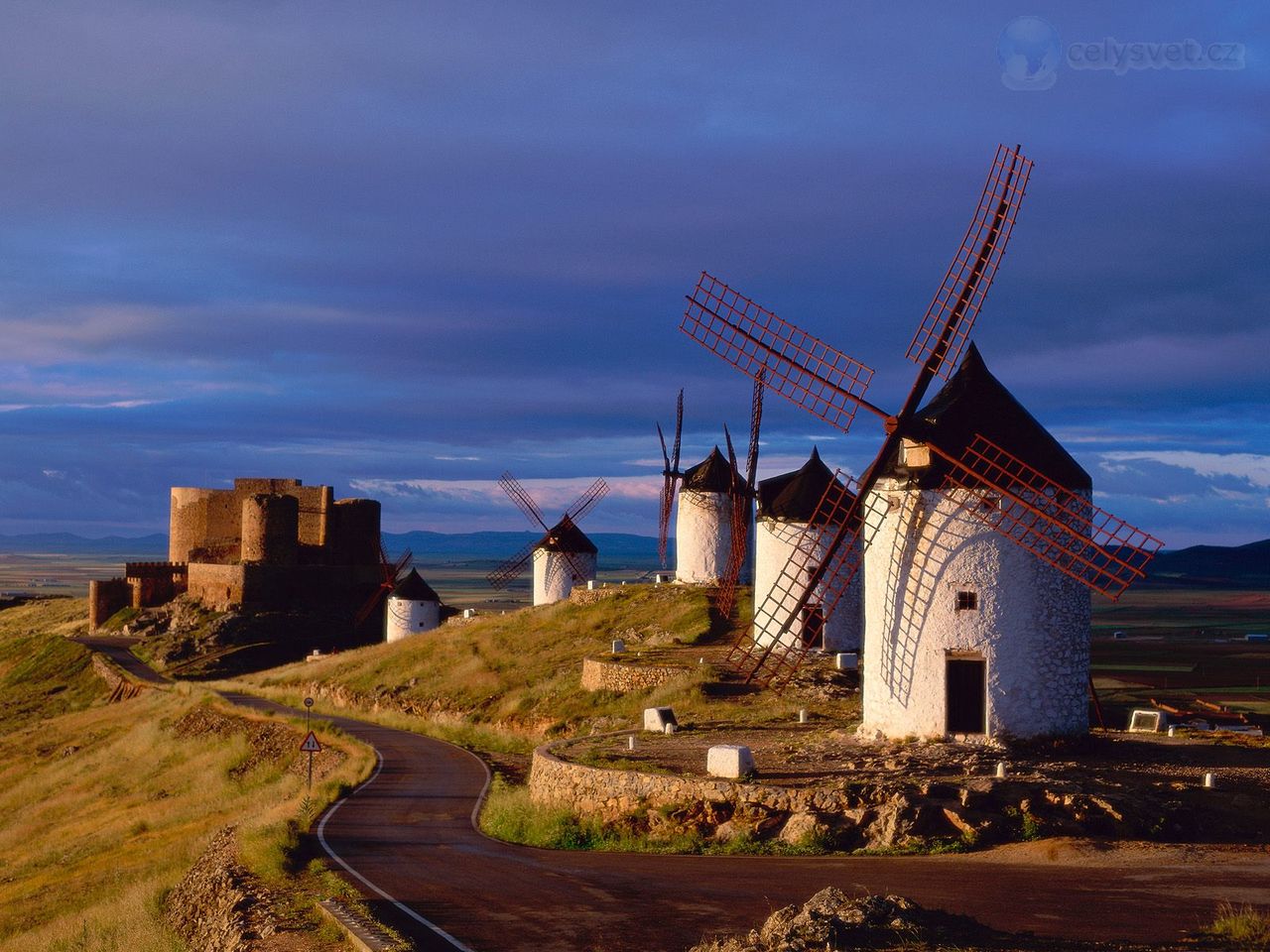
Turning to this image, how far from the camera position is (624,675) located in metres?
34.2

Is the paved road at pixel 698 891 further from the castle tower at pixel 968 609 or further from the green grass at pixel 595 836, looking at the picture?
the castle tower at pixel 968 609

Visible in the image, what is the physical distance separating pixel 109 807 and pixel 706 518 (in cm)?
2182

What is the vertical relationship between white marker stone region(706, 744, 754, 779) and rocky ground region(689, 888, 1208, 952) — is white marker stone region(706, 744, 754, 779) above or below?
above

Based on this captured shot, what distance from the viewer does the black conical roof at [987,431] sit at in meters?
21.8

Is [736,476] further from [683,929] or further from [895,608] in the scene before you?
[683,929]

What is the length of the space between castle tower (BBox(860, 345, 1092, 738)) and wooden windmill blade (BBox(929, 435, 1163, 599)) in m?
0.18

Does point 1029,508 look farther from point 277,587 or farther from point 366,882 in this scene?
point 277,587

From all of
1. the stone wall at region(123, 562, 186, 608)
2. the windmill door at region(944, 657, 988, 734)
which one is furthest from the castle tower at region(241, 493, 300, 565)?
the windmill door at region(944, 657, 988, 734)

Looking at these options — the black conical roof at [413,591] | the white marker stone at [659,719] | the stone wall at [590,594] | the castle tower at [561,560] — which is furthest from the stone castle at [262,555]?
the white marker stone at [659,719]

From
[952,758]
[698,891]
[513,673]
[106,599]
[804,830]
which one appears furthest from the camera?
[106,599]

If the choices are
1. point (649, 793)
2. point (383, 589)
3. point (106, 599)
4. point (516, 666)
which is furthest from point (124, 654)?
point (649, 793)

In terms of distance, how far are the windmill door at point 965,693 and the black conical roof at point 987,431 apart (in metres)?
3.01

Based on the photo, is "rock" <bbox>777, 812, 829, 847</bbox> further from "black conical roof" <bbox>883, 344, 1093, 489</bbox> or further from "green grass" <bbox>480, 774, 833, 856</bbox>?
"black conical roof" <bbox>883, 344, 1093, 489</bbox>

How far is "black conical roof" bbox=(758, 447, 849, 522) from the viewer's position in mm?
35719
